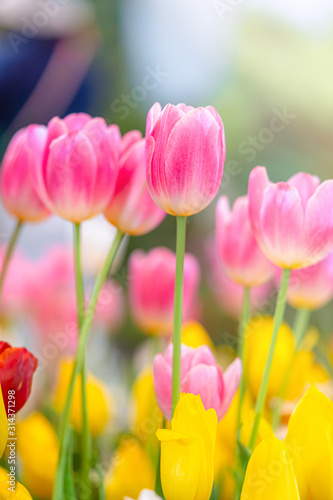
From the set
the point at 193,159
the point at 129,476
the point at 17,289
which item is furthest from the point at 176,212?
the point at 17,289

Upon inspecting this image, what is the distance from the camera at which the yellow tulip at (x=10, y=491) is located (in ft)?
0.56

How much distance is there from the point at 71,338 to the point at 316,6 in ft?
1.53

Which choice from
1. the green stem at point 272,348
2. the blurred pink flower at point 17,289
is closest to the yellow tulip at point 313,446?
the green stem at point 272,348

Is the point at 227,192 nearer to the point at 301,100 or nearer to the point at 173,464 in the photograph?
the point at 301,100

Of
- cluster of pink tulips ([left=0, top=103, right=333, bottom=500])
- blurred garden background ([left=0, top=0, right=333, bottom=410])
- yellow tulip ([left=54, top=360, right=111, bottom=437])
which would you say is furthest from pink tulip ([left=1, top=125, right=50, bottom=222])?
blurred garden background ([left=0, top=0, right=333, bottom=410])

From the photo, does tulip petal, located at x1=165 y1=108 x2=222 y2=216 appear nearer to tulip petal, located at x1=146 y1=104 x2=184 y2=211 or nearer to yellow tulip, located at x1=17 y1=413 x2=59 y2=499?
tulip petal, located at x1=146 y1=104 x2=184 y2=211

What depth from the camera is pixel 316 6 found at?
0.63 m

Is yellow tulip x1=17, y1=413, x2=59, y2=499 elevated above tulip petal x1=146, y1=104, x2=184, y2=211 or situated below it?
below

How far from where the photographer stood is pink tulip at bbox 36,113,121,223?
0.20 m

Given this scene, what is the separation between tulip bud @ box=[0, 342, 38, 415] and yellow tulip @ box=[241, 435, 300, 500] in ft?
0.25

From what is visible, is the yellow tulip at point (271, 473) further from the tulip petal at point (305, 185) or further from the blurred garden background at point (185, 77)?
the blurred garden background at point (185, 77)

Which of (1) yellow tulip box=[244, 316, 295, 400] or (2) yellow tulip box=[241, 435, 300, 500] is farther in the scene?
(1) yellow tulip box=[244, 316, 295, 400]

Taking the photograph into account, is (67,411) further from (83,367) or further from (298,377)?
(298,377)

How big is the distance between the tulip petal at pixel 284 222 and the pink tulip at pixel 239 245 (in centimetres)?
4
